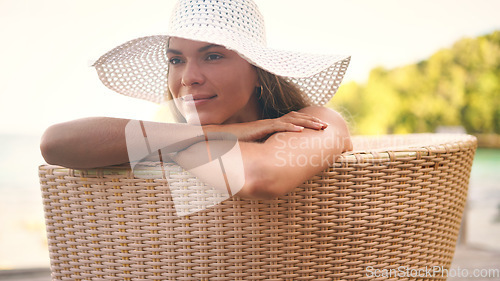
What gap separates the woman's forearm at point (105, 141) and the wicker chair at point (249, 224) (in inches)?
1.9

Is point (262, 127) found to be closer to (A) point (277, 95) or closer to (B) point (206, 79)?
(B) point (206, 79)

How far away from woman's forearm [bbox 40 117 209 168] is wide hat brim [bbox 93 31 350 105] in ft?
1.00

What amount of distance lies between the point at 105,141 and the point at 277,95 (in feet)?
2.48

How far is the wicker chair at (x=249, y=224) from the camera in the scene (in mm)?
812

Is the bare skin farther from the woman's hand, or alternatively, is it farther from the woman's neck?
the woman's neck

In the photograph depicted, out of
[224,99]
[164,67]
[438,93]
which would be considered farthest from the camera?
[438,93]

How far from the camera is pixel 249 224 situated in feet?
2.65

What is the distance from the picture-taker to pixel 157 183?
0.82 meters

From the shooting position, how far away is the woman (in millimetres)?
793

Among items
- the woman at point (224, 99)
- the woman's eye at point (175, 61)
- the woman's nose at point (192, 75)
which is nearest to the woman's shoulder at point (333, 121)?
the woman at point (224, 99)

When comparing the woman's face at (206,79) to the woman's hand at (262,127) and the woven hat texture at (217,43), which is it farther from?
the woman's hand at (262,127)

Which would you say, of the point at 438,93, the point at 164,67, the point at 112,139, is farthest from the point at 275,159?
the point at 438,93

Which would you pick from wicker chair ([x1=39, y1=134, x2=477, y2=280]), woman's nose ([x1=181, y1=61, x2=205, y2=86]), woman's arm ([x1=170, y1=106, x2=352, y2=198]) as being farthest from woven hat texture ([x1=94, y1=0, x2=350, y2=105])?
wicker chair ([x1=39, y1=134, x2=477, y2=280])

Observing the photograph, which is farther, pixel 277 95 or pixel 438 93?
pixel 438 93
